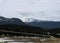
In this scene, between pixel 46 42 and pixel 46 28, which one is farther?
pixel 46 28

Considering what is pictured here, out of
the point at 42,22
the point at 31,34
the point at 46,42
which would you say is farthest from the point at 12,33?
the point at 46,42

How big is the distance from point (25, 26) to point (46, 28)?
1422 millimetres

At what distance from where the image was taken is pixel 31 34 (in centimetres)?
1251

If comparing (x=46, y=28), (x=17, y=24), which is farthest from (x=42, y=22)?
(x=17, y=24)

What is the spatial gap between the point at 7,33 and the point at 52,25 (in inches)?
119

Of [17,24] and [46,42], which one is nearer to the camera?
[46,42]

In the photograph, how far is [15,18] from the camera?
12734mm

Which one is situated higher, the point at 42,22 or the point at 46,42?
the point at 42,22

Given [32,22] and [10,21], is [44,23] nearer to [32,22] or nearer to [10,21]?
A: [32,22]

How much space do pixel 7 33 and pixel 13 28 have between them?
0.67m

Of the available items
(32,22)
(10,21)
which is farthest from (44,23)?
(10,21)

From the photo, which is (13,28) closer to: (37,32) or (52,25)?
(37,32)

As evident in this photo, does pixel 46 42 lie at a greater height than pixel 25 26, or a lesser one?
lesser

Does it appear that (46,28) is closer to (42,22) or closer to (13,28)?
(42,22)
